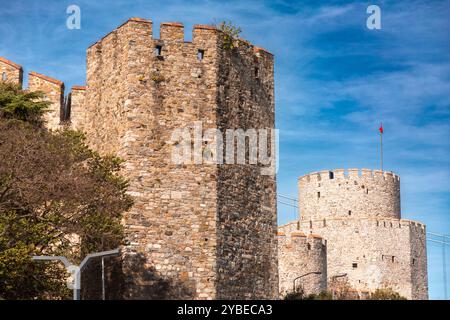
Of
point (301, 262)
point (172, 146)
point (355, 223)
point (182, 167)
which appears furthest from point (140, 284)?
point (355, 223)

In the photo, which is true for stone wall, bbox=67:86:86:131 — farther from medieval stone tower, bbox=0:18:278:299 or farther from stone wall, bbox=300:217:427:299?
stone wall, bbox=300:217:427:299

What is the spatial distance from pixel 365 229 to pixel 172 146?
Result: 38819mm

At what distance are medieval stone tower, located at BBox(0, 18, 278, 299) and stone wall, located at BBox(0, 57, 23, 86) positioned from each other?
3.36m

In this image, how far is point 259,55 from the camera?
3122 cm

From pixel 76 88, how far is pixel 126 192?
599cm

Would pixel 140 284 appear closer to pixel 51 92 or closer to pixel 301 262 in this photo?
pixel 51 92

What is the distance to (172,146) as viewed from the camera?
28281 mm

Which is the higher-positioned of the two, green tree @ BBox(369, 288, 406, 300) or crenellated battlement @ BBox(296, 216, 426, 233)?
crenellated battlement @ BBox(296, 216, 426, 233)

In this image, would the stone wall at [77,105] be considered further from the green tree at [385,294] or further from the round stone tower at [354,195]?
the round stone tower at [354,195]

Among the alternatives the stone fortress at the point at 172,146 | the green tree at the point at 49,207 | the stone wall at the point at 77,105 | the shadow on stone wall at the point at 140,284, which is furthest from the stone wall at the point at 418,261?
the green tree at the point at 49,207

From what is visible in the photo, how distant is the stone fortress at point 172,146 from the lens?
90.1 feet

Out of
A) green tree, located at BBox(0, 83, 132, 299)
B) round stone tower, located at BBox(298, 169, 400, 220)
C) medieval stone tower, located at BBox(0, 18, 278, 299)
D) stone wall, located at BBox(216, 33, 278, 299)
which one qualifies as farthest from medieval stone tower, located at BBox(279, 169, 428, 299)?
green tree, located at BBox(0, 83, 132, 299)

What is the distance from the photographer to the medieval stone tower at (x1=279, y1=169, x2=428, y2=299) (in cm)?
6444
